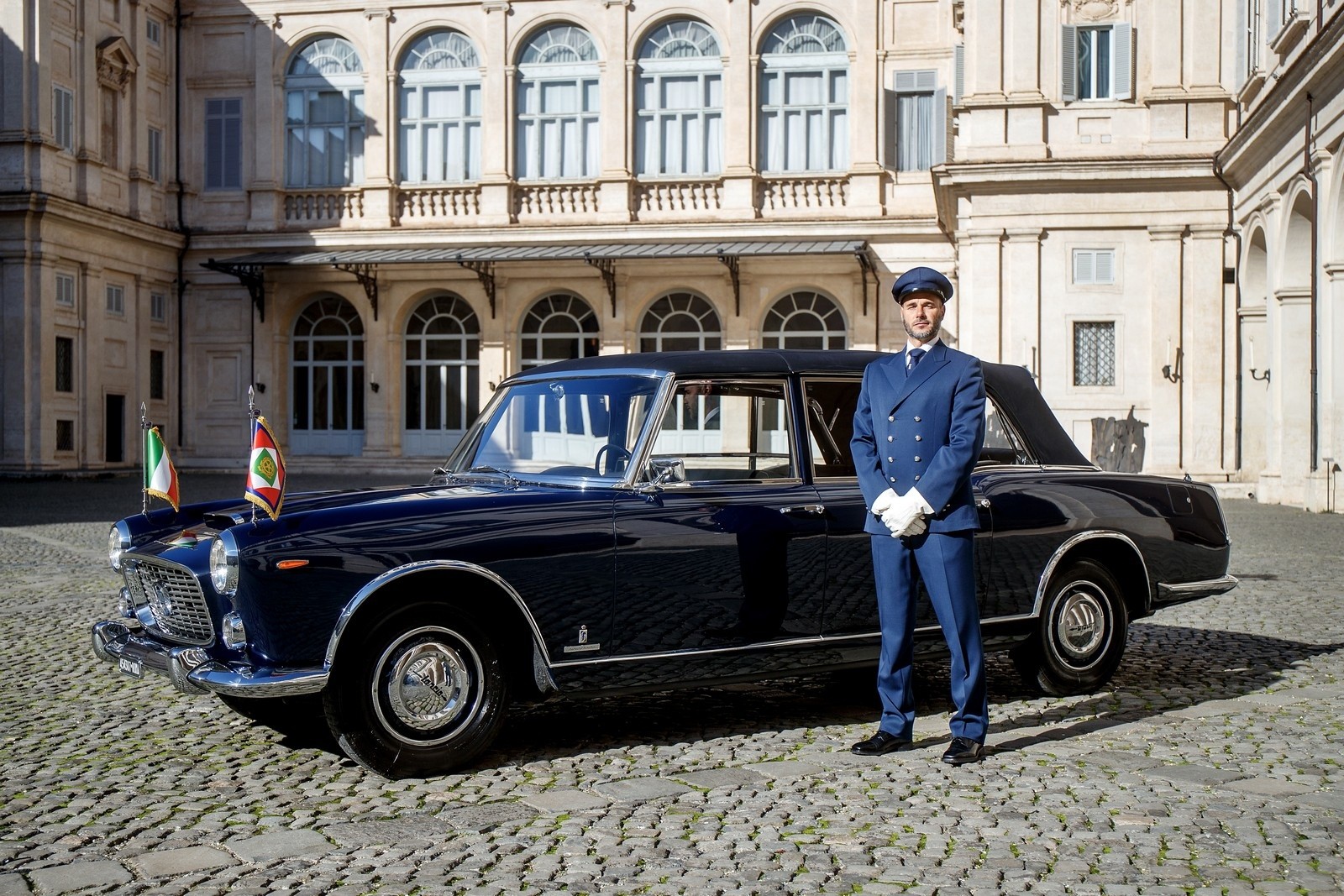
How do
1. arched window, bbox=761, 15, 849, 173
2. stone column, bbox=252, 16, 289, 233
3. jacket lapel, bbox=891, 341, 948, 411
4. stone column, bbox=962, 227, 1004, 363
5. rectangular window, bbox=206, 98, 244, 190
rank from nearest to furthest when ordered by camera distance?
jacket lapel, bbox=891, 341, 948, 411, stone column, bbox=962, 227, 1004, 363, arched window, bbox=761, 15, 849, 173, stone column, bbox=252, 16, 289, 233, rectangular window, bbox=206, 98, 244, 190

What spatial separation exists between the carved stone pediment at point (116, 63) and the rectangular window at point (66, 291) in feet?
15.2

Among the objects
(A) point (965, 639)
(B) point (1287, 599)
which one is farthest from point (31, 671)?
(B) point (1287, 599)

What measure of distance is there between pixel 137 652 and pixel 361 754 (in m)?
1.00

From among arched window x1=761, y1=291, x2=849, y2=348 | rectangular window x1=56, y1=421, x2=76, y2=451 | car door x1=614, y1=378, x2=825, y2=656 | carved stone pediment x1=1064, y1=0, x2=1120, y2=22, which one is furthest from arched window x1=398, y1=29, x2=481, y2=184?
car door x1=614, y1=378, x2=825, y2=656

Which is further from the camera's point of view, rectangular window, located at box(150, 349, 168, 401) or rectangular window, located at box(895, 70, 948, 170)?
rectangular window, located at box(150, 349, 168, 401)

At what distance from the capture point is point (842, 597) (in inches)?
238

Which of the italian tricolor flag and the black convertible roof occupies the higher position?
the black convertible roof

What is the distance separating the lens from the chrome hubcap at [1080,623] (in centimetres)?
688

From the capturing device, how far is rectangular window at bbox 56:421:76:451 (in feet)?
104

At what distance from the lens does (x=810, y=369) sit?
636 centimetres

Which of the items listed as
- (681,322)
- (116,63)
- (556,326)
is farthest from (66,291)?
(681,322)

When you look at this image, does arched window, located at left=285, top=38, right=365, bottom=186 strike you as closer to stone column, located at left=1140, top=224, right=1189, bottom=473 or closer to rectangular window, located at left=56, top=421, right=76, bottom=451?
rectangular window, located at left=56, top=421, right=76, bottom=451

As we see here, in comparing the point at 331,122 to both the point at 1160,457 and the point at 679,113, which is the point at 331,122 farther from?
the point at 1160,457

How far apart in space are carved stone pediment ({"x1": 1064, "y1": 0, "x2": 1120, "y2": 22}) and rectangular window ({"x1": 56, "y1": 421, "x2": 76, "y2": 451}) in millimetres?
21963
